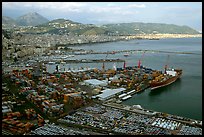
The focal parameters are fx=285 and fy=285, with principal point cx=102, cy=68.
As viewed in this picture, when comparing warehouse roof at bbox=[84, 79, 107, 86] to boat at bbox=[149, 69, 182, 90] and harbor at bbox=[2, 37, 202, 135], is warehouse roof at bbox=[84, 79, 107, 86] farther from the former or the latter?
boat at bbox=[149, 69, 182, 90]

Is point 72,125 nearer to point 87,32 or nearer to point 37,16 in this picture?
point 87,32

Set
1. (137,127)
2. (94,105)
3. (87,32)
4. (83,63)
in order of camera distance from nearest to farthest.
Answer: (137,127), (94,105), (83,63), (87,32)

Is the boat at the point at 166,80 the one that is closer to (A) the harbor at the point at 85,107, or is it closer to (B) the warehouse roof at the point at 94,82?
(A) the harbor at the point at 85,107

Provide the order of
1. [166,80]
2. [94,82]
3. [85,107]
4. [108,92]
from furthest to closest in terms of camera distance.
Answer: [166,80]
[94,82]
[108,92]
[85,107]

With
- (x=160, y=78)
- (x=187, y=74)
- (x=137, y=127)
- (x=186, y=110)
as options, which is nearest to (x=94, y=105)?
(x=137, y=127)

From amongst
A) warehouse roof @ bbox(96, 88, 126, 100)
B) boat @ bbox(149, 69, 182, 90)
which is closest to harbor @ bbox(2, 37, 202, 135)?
warehouse roof @ bbox(96, 88, 126, 100)

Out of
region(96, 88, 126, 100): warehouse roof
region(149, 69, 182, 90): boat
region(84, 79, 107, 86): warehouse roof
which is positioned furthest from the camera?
region(149, 69, 182, 90): boat

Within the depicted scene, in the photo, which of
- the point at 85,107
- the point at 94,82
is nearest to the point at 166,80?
the point at 94,82

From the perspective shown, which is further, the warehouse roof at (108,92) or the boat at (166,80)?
the boat at (166,80)

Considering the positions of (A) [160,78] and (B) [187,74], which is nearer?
(A) [160,78]

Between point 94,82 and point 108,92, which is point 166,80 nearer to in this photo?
point 94,82

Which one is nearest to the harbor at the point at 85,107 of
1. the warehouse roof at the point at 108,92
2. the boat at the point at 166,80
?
the warehouse roof at the point at 108,92
